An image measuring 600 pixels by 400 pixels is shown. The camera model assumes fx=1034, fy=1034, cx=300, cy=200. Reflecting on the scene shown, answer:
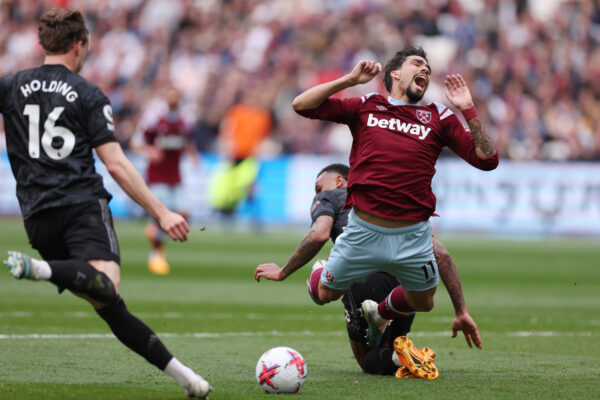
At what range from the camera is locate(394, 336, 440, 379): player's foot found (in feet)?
22.0

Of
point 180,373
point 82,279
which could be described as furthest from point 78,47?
point 180,373

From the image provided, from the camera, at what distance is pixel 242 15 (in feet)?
91.9

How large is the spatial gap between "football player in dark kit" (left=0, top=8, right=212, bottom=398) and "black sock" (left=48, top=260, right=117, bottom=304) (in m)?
0.05

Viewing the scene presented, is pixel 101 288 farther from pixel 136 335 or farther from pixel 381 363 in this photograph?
pixel 381 363

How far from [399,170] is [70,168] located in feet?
6.90

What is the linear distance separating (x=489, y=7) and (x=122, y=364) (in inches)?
818

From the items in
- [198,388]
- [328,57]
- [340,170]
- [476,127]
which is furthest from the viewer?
[328,57]

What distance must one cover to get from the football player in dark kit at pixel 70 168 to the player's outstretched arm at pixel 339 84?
138 centimetres

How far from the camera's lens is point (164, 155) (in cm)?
1591

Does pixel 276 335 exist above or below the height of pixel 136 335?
below

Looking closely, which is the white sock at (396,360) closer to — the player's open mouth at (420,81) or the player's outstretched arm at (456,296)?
the player's outstretched arm at (456,296)

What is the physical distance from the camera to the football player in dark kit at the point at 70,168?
5418 millimetres

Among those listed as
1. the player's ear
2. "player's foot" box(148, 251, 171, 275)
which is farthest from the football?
"player's foot" box(148, 251, 171, 275)

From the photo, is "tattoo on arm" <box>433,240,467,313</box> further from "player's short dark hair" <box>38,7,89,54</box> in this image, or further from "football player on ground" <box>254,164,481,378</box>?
"player's short dark hair" <box>38,7,89,54</box>
